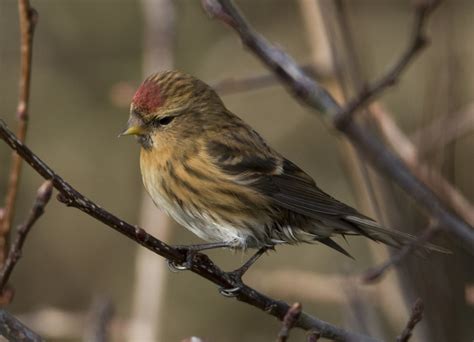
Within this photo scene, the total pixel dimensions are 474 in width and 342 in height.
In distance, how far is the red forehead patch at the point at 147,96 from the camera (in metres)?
4.22

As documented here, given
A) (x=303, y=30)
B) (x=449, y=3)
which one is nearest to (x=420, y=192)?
(x=449, y=3)

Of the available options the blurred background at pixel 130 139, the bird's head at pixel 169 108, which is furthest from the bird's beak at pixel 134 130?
the blurred background at pixel 130 139

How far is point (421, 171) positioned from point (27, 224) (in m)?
2.09

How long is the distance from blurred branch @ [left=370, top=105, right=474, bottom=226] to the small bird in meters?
0.35

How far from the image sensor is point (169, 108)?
14.5ft

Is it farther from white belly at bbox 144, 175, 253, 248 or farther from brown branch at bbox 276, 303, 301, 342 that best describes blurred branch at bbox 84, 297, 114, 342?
white belly at bbox 144, 175, 253, 248

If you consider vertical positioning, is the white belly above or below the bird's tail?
below

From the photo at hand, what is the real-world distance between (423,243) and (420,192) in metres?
0.38

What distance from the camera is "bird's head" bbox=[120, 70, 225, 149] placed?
4.26 meters

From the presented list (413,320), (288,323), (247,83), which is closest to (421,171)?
(247,83)

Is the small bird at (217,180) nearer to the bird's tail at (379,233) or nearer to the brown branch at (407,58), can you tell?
the bird's tail at (379,233)

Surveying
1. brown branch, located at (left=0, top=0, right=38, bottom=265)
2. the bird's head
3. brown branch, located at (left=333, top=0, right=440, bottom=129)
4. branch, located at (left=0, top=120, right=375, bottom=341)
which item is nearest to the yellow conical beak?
the bird's head

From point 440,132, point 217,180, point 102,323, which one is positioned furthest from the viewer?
point 217,180

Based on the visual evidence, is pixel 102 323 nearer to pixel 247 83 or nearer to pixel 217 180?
pixel 247 83
